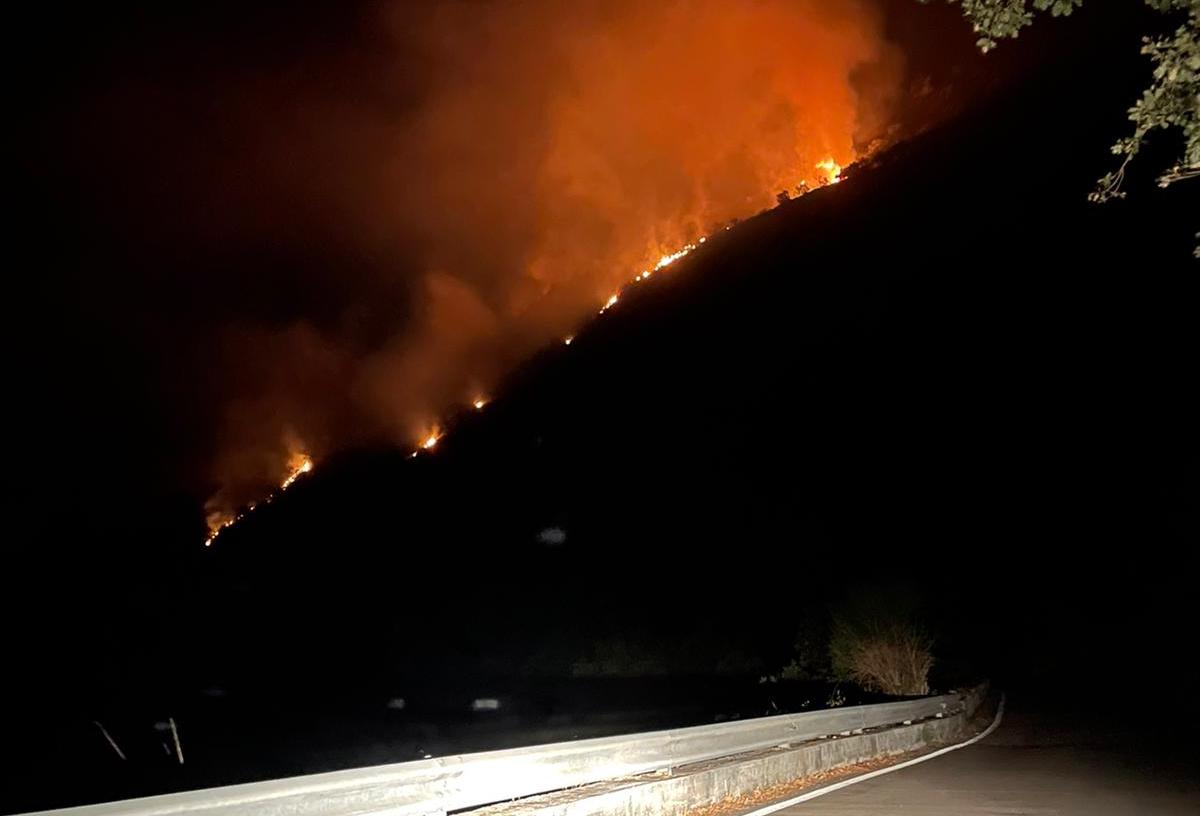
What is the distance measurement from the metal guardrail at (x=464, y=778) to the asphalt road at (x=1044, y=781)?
1.23 m

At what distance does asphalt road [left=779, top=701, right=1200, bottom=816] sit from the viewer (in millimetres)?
9531

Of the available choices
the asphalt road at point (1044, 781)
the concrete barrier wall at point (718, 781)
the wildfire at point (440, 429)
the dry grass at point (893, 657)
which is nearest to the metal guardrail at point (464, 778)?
the concrete barrier wall at point (718, 781)

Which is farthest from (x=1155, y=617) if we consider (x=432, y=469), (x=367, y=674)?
(x=432, y=469)

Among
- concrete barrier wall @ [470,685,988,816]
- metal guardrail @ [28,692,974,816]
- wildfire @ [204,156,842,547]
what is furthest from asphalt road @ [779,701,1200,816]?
wildfire @ [204,156,842,547]

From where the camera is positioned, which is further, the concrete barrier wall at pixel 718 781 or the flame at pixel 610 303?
the flame at pixel 610 303

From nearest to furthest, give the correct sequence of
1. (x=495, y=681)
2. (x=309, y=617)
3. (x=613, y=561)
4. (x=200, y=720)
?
(x=200, y=720) < (x=495, y=681) < (x=613, y=561) < (x=309, y=617)

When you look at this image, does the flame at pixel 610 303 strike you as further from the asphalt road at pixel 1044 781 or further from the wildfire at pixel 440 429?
the asphalt road at pixel 1044 781

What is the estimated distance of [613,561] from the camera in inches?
3354

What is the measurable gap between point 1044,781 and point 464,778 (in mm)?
7362

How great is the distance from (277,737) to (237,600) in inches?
2880

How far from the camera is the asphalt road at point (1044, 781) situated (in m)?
9.53

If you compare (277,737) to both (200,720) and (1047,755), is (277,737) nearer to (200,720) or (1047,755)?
(200,720)

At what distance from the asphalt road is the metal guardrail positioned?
1228mm

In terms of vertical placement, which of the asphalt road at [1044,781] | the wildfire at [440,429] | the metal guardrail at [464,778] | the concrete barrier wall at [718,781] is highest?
the wildfire at [440,429]
